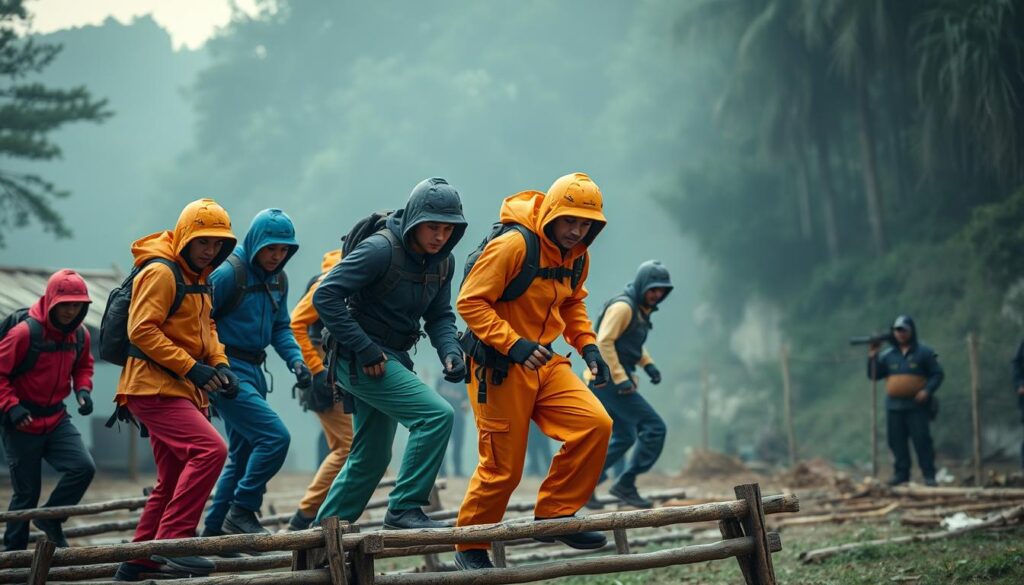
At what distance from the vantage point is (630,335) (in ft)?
34.8

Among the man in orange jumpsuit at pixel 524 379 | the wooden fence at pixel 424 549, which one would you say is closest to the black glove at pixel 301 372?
the man in orange jumpsuit at pixel 524 379

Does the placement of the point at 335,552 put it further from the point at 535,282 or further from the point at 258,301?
the point at 258,301

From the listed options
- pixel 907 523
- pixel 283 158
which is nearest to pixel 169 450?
pixel 907 523

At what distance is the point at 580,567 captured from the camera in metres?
6.13

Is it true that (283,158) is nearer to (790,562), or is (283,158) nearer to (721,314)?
(721,314)

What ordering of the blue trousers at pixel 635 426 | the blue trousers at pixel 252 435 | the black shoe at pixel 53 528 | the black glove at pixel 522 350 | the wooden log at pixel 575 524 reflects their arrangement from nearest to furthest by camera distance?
the wooden log at pixel 575 524, the black glove at pixel 522 350, the blue trousers at pixel 252 435, the black shoe at pixel 53 528, the blue trousers at pixel 635 426

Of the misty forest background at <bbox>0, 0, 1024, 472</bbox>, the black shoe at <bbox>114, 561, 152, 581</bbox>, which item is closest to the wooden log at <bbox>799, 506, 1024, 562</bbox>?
the black shoe at <bbox>114, 561, 152, 581</bbox>

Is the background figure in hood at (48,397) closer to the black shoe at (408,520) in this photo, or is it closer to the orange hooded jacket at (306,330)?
the orange hooded jacket at (306,330)

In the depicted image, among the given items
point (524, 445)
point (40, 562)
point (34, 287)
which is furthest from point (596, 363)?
point (34, 287)

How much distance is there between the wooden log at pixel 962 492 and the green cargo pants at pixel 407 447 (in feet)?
24.3

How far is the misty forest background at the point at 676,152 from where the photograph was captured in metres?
22.4

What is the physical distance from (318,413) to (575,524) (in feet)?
11.5

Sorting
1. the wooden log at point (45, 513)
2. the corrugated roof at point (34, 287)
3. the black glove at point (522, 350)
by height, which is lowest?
the wooden log at point (45, 513)

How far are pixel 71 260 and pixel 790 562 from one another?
5890 cm
